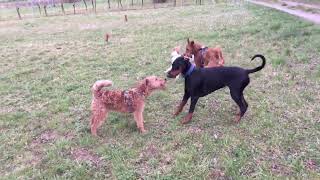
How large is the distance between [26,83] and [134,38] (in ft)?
16.2

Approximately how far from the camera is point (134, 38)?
1160cm

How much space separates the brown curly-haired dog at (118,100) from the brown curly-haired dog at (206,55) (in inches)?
90.3

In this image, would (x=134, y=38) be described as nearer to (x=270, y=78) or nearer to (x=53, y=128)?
(x=270, y=78)

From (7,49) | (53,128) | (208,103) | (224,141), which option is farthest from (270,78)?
(7,49)

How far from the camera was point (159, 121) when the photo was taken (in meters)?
5.23

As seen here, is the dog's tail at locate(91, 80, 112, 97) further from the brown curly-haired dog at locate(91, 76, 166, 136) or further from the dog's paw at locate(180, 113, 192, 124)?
the dog's paw at locate(180, 113, 192, 124)

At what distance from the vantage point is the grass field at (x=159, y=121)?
4.06 metres

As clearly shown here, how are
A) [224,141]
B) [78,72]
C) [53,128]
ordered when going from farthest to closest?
1. [78,72]
2. [53,128]
3. [224,141]

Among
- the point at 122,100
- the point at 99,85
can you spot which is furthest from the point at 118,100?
the point at 99,85

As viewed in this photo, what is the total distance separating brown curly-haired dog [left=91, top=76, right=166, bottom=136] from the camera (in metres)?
4.54

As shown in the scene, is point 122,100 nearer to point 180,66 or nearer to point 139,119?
point 139,119

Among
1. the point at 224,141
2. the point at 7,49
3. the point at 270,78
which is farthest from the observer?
the point at 7,49

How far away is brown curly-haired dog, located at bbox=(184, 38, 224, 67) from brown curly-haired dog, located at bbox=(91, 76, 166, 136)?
2.29 m

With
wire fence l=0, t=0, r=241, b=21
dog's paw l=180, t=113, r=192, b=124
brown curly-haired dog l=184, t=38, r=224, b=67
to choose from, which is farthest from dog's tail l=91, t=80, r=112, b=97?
wire fence l=0, t=0, r=241, b=21
